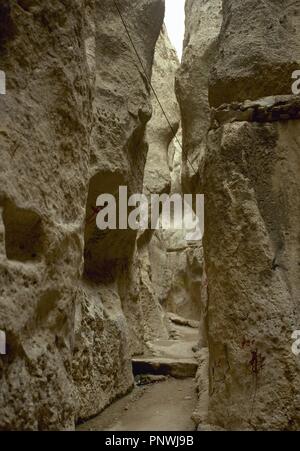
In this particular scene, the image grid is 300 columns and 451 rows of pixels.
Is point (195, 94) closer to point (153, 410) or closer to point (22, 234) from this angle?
point (153, 410)

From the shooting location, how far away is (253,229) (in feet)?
11.7

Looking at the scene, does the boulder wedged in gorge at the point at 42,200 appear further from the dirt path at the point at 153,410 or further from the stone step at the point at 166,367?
the stone step at the point at 166,367

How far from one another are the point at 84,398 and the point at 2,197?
2665mm

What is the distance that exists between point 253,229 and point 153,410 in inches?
89.2

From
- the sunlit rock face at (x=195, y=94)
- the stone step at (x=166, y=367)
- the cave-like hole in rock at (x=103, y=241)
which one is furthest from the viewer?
the sunlit rock face at (x=195, y=94)

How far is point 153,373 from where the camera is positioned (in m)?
5.93

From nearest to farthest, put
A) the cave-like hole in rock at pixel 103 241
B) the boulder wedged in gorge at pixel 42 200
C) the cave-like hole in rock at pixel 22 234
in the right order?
1. the boulder wedged in gorge at pixel 42 200
2. the cave-like hole in rock at pixel 22 234
3. the cave-like hole in rock at pixel 103 241

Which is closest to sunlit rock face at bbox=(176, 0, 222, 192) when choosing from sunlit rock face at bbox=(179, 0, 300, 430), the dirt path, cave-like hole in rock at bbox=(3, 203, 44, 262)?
the dirt path

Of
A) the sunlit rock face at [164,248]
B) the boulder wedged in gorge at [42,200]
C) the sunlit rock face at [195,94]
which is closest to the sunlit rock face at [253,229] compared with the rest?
the boulder wedged in gorge at [42,200]

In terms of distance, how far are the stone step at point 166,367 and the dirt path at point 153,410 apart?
5.5 inches

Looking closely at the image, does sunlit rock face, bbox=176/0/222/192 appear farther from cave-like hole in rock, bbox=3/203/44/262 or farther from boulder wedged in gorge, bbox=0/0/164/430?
cave-like hole in rock, bbox=3/203/44/262

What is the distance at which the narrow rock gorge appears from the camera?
2.31 m

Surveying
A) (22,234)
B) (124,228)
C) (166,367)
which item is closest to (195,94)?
(124,228)

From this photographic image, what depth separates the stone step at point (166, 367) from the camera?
5.88 m
